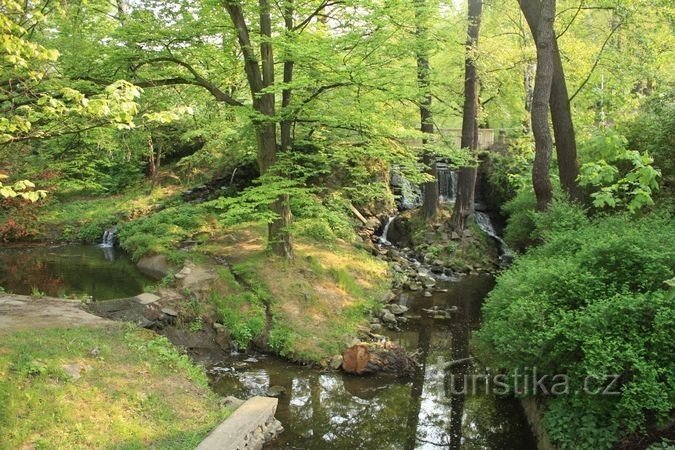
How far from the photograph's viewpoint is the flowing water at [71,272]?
454 inches

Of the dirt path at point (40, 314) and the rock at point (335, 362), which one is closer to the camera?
the dirt path at point (40, 314)

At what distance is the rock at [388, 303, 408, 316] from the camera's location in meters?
10.6

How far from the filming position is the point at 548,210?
29.4 feet

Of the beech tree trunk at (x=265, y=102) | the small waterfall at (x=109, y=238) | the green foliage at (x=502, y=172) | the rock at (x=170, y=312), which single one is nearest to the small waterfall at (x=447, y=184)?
the green foliage at (x=502, y=172)

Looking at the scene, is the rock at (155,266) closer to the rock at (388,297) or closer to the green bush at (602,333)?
the rock at (388,297)

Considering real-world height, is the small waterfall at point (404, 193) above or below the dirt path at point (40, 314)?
above

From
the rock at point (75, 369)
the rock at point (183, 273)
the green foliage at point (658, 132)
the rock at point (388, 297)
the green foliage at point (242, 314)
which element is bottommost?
the rock at point (388, 297)

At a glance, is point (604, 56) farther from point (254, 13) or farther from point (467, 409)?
point (467, 409)

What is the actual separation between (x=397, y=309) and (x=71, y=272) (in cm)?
916

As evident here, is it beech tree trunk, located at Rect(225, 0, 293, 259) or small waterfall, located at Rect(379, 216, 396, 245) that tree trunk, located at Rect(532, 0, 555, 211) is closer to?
beech tree trunk, located at Rect(225, 0, 293, 259)

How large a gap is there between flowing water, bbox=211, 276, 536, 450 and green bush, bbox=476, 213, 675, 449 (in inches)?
36.7

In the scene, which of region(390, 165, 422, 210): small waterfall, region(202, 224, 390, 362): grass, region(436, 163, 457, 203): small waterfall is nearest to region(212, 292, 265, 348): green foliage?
region(202, 224, 390, 362): grass

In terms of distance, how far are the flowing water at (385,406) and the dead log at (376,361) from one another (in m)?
0.15

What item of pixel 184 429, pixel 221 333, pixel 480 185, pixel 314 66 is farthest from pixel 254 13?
pixel 480 185
